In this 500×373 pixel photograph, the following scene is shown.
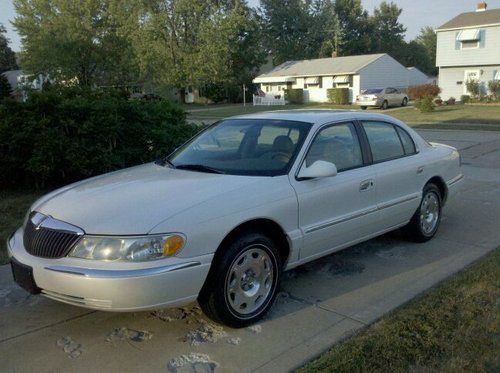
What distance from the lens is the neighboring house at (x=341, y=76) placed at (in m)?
43.9

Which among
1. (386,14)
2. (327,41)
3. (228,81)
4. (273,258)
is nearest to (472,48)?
(228,81)

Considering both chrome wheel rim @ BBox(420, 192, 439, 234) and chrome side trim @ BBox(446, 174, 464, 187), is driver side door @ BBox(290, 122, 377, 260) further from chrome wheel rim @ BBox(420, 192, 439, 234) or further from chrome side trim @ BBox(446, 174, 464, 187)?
chrome side trim @ BBox(446, 174, 464, 187)

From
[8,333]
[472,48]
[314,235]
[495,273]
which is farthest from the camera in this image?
[472,48]

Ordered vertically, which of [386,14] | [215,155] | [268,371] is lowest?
[268,371]

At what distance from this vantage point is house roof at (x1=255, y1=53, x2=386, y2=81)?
145ft

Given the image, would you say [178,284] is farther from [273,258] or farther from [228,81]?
[228,81]

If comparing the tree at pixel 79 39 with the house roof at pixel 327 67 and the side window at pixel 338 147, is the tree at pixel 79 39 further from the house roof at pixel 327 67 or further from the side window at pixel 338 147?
the side window at pixel 338 147

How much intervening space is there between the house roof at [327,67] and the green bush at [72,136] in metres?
37.1

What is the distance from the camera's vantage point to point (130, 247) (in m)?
3.23

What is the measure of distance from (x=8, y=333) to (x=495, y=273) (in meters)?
4.07

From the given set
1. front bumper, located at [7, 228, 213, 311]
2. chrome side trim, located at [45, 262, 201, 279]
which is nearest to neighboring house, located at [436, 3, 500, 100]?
front bumper, located at [7, 228, 213, 311]

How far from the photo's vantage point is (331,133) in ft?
15.3

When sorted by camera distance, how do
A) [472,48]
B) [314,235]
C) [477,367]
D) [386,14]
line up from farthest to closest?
1. [386,14]
2. [472,48]
3. [314,235]
4. [477,367]

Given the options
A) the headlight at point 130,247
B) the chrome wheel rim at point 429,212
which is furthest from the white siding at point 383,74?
the headlight at point 130,247
